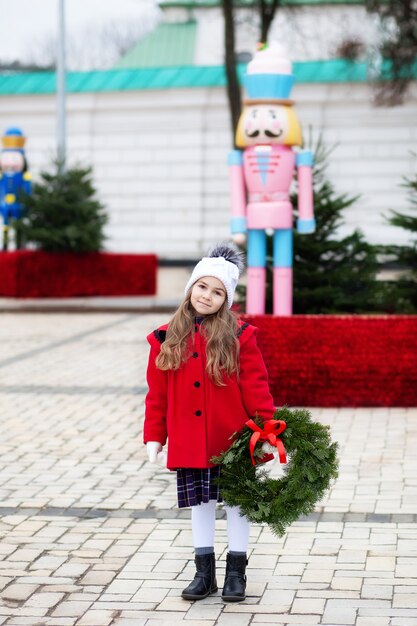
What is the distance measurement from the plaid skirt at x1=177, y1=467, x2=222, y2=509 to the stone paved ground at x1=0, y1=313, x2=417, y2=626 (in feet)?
1.32

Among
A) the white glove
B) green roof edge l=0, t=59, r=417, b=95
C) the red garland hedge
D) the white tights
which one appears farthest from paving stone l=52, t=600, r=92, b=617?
green roof edge l=0, t=59, r=417, b=95

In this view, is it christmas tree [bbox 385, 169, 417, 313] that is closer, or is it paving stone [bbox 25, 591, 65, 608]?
paving stone [bbox 25, 591, 65, 608]

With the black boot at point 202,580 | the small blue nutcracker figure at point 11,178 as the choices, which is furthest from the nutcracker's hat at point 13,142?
the black boot at point 202,580

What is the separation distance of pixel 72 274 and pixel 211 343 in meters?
15.8

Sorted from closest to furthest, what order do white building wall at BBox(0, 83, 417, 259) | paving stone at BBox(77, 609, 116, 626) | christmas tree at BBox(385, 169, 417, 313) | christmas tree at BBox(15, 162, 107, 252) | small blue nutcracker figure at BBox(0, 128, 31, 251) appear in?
paving stone at BBox(77, 609, 116, 626) → christmas tree at BBox(385, 169, 417, 313) → christmas tree at BBox(15, 162, 107, 252) → small blue nutcracker figure at BBox(0, 128, 31, 251) → white building wall at BBox(0, 83, 417, 259)

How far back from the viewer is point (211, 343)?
484cm

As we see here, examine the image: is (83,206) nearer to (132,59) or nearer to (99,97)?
(99,97)

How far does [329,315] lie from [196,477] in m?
5.19

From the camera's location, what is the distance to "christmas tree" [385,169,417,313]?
34.2ft

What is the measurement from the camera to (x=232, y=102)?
23578 millimetres

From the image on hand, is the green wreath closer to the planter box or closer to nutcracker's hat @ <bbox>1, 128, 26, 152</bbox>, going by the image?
the planter box

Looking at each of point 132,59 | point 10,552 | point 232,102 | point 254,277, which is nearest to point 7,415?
point 254,277

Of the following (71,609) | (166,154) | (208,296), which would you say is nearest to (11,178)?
(166,154)

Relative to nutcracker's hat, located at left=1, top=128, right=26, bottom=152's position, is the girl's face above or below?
below
